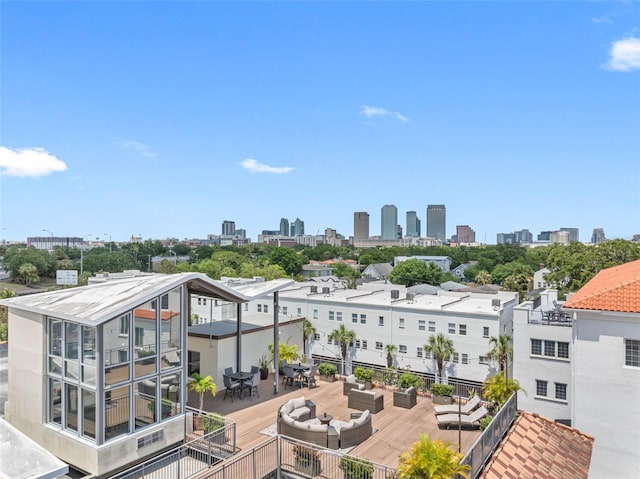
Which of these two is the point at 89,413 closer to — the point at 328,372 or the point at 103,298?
the point at 103,298

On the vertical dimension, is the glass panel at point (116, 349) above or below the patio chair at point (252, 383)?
above

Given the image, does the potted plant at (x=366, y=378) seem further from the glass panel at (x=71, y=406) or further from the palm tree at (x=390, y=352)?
the palm tree at (x=390, y=352)

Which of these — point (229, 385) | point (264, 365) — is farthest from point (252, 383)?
point (264, 365)

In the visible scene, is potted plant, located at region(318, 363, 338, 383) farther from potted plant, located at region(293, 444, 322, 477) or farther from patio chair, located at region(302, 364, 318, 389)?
potted plant, located at region(293, 444, 322, 477)

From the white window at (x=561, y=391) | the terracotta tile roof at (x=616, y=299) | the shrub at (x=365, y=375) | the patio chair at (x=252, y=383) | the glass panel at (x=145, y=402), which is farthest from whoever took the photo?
the white window at (x=561, y=391)

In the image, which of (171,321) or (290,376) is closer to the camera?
(171,321)

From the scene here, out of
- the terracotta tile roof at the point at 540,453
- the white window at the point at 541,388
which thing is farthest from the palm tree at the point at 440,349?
the terracotta tile roof at the point at 540,453
